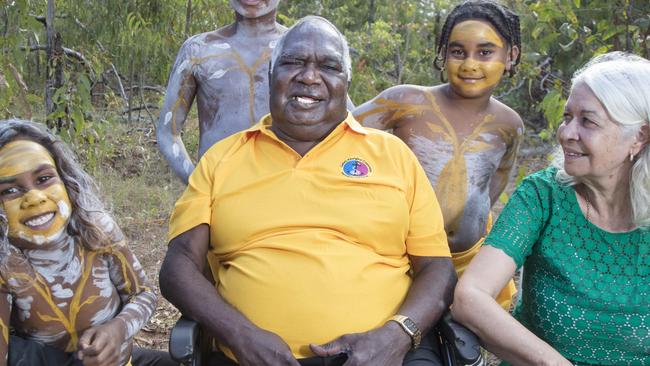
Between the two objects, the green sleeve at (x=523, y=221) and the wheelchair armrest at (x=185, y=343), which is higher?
the green sleeve at (x=523, y=221)

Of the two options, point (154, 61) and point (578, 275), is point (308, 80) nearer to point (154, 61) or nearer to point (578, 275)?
point (578, 275)

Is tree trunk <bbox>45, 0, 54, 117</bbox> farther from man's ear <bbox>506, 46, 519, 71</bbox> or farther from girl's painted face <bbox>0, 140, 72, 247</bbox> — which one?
man's ear <bbox>506, 46, 519, 71</bbox>

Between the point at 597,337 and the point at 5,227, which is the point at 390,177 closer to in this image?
the point at 597,337

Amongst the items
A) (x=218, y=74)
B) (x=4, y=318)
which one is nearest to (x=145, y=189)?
(x=218, y=74)

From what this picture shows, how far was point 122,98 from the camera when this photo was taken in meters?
7.68

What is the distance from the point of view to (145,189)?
6531 millimetres

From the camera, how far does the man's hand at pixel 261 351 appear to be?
221 cm

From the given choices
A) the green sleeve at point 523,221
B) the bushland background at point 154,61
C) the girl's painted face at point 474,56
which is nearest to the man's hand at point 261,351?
the green sleeve at point 523,221

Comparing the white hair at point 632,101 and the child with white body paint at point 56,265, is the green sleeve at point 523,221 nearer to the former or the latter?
A: the white hair at point 632,101

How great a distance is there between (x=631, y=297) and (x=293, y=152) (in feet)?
3.96

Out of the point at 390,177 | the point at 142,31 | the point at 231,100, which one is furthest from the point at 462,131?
the point at 142,31

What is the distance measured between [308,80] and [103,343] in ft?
3.59

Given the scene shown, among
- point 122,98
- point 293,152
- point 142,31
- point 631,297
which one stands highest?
point 293,152

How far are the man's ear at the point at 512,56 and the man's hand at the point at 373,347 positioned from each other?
50.5 inches
